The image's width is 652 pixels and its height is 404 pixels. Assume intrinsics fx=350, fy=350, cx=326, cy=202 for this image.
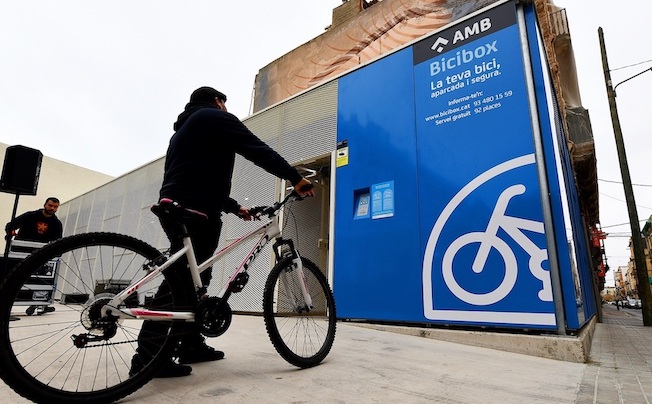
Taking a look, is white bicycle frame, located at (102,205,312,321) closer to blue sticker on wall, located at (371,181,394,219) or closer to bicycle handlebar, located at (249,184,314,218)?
bicycle handlebar, located at (249,184,314,218)

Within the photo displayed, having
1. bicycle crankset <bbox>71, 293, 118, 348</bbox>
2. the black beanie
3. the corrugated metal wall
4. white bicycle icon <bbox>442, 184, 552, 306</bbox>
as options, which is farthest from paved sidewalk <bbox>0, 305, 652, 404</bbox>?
the corrugated metal wall

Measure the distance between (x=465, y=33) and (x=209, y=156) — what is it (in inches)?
126

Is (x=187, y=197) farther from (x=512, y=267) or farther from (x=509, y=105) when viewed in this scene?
(x=509, y=105)

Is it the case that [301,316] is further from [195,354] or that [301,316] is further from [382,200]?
[382,200]

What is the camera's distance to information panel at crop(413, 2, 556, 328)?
292 cm

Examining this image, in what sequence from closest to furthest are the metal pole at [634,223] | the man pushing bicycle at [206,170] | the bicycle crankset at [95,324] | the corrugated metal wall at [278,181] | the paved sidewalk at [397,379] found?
the bicycle crankset at [95,324], the paved sidewalk at [397,379], the man pushing bicycle at [206,170], the corrugated metal wall at [278,181], the metal pole at [634,223]

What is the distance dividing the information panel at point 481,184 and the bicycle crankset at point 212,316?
227 cm

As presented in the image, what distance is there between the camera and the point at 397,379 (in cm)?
172

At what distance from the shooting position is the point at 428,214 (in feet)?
11.6

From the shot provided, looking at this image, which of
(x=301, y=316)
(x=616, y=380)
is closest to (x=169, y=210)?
(x=301, y=316)

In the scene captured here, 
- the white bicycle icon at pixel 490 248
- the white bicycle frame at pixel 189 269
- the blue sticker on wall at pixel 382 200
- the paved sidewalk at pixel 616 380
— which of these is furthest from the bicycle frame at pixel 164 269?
the blue sticker on wall at pixel 382 200

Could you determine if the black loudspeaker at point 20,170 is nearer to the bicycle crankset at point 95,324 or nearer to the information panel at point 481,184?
the bicycle crankset at point 95,324

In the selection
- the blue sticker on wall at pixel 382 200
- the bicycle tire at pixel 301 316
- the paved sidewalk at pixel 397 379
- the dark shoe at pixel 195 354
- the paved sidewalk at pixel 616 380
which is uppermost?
the blue sticker on wall at pixel 382 200

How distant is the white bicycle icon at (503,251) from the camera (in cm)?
284
